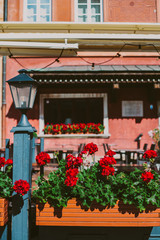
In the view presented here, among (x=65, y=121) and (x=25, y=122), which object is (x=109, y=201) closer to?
(x=25, y=122)

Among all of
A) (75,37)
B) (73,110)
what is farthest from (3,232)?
(73,110)

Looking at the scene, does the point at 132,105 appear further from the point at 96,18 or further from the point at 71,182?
the point at 71,182

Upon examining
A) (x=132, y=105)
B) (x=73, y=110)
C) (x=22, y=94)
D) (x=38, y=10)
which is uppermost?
(x=38, y=10)

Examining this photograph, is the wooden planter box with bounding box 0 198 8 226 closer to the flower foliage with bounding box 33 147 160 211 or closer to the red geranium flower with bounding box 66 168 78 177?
the flower foliage with bounding box 33 147 160 211

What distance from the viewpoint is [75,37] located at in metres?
3.95

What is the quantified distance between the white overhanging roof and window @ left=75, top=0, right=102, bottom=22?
608 cm

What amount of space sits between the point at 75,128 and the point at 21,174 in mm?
6187

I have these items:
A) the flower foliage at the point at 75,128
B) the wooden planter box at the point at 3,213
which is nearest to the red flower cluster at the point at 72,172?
the wooden planter box at the point at 3,213

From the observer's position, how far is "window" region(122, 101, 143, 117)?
30.5ft

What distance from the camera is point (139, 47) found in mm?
4398

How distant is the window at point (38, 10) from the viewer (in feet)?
32.3

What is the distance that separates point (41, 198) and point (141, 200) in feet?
3.58

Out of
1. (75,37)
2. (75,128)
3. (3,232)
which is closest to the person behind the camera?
(3,232)

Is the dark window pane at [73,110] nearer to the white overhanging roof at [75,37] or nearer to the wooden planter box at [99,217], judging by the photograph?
the white overhanging roof at [75,37]
